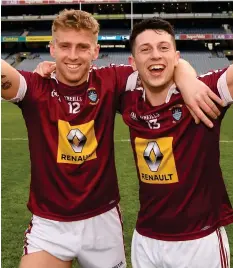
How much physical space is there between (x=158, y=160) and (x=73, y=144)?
0.52 meters

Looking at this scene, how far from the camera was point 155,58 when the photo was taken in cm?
229

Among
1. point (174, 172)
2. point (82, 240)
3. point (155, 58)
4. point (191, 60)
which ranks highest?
point (191, 60)

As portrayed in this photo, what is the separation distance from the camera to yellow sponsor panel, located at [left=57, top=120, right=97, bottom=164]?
2525mm

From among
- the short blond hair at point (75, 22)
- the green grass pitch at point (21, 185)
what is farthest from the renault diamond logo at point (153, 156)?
the green grass pitch at point (21, 185)

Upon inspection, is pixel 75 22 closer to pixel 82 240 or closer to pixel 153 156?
pixel 153 156

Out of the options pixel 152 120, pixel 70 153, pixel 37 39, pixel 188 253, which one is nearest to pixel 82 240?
pixel 70 153

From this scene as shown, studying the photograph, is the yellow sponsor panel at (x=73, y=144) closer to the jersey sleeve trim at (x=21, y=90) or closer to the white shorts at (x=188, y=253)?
the jersey sleeve trim at (x=21, y=90)

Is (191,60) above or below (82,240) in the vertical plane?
above

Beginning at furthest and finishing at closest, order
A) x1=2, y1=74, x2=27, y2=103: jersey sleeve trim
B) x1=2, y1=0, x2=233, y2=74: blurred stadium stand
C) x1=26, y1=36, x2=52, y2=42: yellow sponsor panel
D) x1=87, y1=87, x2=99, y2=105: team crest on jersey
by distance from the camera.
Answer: x1=26, y1=36, x2=52, y2=42: yellow sponsor panel, x1=2, y1=0, x2=233, y2=74: blurred stadium stand, x1=87, y1=87, x2=99, y2=105: team crest on jersey, x1=2, y1=74, x2=27, y2=103: jersey sleeve trim

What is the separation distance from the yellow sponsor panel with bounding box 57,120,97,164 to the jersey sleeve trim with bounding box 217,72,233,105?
77cm

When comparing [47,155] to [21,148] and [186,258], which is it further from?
[21,148]

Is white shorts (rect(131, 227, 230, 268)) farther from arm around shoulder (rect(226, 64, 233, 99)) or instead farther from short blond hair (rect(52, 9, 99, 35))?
short blond hair (rect(52, 9, 99, 35))

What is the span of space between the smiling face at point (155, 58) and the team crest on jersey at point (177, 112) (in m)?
0.13

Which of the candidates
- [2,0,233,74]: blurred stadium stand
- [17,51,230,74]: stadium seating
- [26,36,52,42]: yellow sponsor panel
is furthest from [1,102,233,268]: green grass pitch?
[26,36,52,42]: yellow sponsor panel
